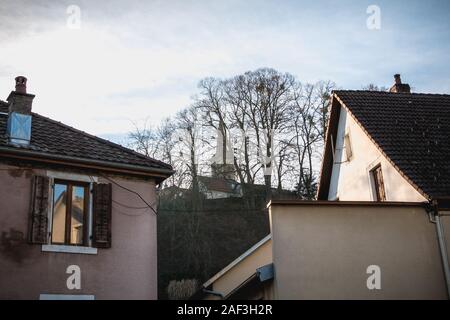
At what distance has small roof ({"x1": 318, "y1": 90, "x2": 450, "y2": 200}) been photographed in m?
12.7

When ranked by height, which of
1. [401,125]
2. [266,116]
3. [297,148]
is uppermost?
[266,116]

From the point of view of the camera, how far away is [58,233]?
11.1 m

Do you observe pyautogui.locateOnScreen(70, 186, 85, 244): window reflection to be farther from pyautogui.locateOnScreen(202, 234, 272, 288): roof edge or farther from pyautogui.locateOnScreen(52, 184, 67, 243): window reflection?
pyautogui.locateOnScreen(202, 234, 272, 288): roof edge

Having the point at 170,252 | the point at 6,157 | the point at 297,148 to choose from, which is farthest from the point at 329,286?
the point at 297,148

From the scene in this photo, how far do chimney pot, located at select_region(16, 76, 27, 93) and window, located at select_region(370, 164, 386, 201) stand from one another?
33.6ft

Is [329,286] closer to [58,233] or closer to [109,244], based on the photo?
[109,244]

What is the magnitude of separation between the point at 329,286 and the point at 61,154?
680 cm

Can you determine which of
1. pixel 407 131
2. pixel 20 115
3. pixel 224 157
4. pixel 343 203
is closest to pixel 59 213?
pixel 20 115

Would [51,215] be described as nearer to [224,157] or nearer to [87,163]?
[87,163]

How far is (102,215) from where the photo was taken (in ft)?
37.9

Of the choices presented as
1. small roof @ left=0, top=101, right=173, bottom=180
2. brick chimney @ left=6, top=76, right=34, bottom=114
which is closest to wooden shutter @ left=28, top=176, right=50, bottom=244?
small roof @ left=0, top=101, right=173, bottom=180

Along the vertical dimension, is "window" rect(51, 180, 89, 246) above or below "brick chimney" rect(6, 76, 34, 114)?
below

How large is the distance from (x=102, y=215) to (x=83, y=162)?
1.35m

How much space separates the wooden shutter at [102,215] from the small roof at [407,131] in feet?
24.9
